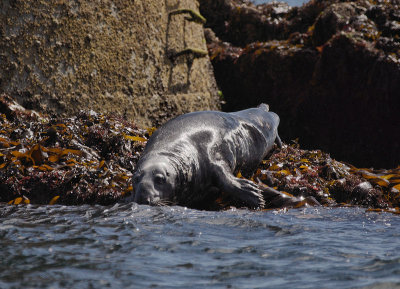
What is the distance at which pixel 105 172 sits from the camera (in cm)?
461

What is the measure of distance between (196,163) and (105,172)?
2.82 ft

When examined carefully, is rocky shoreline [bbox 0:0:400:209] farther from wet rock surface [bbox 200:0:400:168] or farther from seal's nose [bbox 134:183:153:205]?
seal's nose [bbox 134:183:153:205]

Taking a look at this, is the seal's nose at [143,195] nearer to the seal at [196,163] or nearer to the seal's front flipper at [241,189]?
the seal at [196,163]

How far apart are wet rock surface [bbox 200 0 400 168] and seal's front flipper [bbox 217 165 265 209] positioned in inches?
185

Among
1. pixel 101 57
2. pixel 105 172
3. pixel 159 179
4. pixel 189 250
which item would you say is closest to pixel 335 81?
pixel 101 57

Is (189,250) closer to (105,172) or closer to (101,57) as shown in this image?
(105,172)

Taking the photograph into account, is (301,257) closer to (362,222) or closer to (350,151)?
(362,222)

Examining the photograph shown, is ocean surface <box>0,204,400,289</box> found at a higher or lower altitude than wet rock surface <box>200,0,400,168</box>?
lower

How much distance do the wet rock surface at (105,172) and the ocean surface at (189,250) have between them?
728mm

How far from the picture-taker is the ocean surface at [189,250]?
204 cm

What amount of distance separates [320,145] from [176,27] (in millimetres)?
3342

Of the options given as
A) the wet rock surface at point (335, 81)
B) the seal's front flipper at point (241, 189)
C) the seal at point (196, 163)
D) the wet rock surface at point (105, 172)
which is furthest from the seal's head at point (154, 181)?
the wet rock surface at point (335, 81)

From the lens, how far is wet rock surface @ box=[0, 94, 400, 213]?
4355mm

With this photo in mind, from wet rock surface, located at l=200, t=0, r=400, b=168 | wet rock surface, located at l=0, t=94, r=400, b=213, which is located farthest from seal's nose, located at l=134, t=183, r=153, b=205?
wet rock surface, located at l=200, t=0, r=400, b=168
